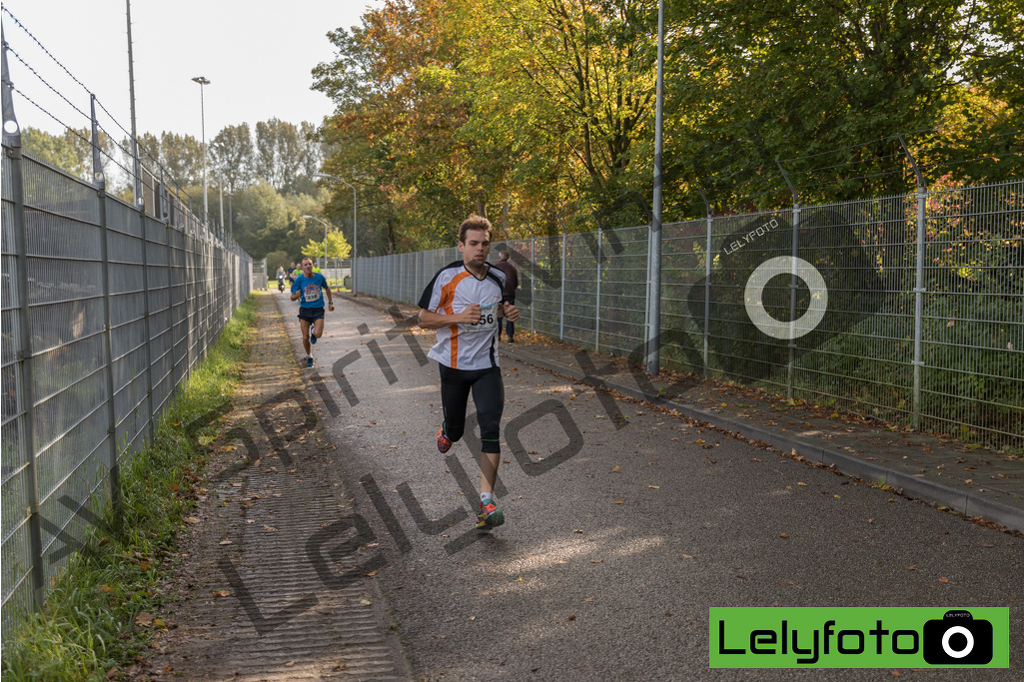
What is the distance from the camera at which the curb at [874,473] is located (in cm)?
604

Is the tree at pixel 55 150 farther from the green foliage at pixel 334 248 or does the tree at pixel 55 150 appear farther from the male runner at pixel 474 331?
the green foliage at pixel 334 248

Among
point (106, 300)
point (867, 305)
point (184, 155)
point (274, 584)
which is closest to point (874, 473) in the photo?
point (867, 305)

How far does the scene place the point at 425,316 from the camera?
6043mm

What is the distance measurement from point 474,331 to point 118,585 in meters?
2.64

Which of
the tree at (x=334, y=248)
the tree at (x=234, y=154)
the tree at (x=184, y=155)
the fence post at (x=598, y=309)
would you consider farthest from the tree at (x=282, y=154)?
the fence post at (x=598, y=309)

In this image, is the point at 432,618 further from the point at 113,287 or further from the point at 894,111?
the point at 894,111

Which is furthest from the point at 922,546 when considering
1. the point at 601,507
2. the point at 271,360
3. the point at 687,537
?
the point at 271,360

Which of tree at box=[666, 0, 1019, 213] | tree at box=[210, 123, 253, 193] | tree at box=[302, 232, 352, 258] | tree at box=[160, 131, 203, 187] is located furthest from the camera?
tree at box=[210, 123, 253, 193]

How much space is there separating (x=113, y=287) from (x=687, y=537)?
434 cm

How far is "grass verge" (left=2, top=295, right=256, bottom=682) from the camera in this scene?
139 inches

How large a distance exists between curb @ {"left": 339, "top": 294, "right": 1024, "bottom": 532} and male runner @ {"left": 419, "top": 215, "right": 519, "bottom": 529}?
130 inches

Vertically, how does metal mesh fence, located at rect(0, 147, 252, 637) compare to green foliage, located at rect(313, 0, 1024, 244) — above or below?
below

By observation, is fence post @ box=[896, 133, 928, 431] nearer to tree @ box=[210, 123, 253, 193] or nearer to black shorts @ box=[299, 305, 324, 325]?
A: black shorts @ box=[299, 305, 324, 325]

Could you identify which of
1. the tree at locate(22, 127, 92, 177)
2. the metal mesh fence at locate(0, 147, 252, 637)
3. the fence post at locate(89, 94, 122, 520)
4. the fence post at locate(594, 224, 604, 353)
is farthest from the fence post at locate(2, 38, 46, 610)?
the fence post at locate(594, 224, 604, 353)
